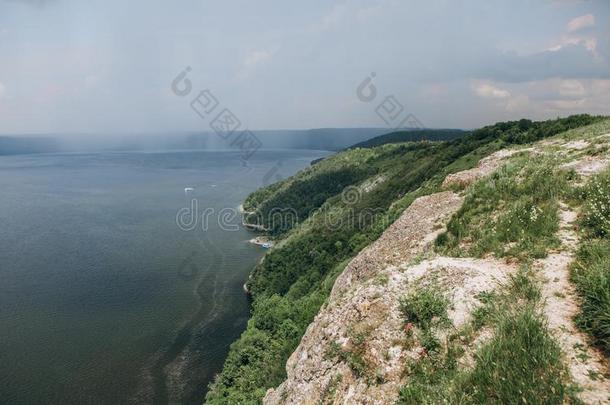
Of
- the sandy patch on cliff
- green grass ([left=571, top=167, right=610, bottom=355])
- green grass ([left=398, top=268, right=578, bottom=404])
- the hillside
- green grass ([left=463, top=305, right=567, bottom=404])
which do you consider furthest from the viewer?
green grass ([left=571, top=167, right=610, bottom=355])

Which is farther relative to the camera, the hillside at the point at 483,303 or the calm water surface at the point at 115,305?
the calm water surface at the point at 115,305

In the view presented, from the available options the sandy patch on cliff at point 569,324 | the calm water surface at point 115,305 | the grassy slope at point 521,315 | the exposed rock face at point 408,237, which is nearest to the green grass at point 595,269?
the grassy slope at point 521,315

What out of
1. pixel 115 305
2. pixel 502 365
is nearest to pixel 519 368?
pixel 502 365

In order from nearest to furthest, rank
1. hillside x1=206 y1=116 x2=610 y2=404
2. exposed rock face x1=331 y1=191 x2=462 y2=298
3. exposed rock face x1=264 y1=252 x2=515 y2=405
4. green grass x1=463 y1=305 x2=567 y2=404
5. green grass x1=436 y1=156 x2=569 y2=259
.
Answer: green grass x1=463 y1=305 x2=567 y2=404, hillside x1=206 y1=116 x2=610 y2=404, exposed rock face x1=264 y1=252 x2=515 y2=405, green grass x1=436 y1=156 x2=569 y2=259, exposed rock face x1=331 y1=191 x2=462 y2=298

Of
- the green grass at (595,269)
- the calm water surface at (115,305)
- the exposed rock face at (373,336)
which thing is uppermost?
the green grass at (595,269)

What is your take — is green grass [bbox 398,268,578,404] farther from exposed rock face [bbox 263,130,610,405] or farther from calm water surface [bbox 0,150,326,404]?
calm water surface [bbox 0,150,326,404]

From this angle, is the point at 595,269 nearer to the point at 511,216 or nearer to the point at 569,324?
the point at 569,324

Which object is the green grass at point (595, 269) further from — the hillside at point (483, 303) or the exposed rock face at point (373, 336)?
the exposed rock face at point (373, 336)

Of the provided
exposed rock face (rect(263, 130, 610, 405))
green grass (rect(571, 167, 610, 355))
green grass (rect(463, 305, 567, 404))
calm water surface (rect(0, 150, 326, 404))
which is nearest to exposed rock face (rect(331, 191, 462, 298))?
exposed rock face (rect(263, 130, 610, 405))
